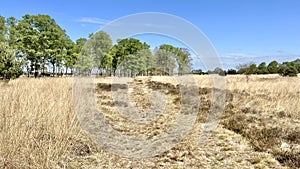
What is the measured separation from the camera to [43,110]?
180 inches

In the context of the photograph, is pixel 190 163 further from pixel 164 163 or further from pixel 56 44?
pixel 56 44

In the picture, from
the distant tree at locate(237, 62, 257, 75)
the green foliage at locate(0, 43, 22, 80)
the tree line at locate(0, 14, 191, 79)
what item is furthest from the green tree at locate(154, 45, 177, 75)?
the distant tree at locate(237, 62, 257, 75)

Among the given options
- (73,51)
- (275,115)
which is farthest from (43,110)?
(73,51)

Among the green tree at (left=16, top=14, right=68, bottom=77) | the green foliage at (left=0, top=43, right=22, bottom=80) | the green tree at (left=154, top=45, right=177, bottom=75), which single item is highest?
the green tree at (left=16, top=14, right=68, bottom=77)

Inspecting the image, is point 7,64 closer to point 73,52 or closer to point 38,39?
point 38,39

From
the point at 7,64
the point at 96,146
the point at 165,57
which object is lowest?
the point at 96,146

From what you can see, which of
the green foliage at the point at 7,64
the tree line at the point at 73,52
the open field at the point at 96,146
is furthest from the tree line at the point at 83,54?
the open field at the point at 96,146

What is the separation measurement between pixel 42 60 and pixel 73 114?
93.5ft

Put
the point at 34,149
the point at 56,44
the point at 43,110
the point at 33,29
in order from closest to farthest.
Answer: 1. the point at 34,149
2. the point at 43,110
3. the point at 33,29
4. the point at 56,44

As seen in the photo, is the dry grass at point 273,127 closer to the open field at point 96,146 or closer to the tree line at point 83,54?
the open field at point 96,146

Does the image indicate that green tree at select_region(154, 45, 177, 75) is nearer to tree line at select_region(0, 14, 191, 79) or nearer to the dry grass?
tree line at select_region(0, 14, 191, 79)

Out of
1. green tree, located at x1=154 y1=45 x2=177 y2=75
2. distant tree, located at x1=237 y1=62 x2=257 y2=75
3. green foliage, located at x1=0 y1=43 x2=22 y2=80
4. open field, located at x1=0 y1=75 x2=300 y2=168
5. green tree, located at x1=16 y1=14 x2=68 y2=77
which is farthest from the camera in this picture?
Result: green tree, located at x1=16 y1=14 x2=68 y2=77

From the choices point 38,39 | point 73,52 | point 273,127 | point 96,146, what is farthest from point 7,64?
point 73,52

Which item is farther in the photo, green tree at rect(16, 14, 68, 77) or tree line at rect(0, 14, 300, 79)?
green tree at rect(16, 14, 68, 77)
